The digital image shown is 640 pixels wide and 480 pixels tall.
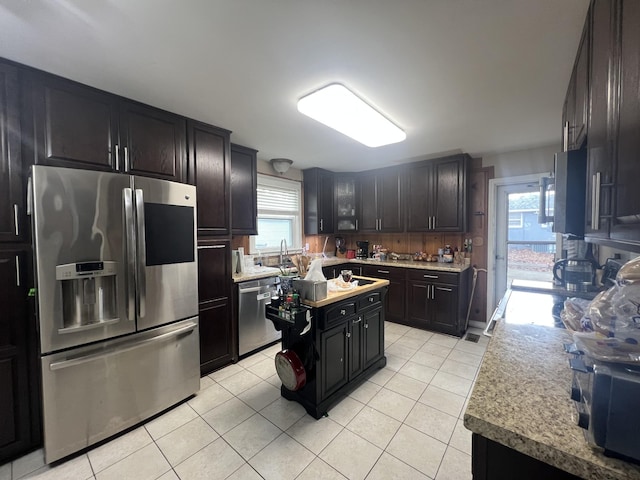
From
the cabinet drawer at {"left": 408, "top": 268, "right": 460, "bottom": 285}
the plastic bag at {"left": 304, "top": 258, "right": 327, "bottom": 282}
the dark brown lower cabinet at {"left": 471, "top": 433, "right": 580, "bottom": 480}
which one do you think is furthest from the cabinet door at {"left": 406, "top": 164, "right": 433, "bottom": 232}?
the dark brown lower cabinet at {"left": 471, "top": 433, "right": 580, "bottom": 480}

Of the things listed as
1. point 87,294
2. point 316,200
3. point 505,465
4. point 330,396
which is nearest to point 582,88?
point 505,465

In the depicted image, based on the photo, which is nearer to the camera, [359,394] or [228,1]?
[228,1]

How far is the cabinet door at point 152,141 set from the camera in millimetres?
2025

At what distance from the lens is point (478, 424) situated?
73 centimetres

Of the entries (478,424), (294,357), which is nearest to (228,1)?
(478,424)

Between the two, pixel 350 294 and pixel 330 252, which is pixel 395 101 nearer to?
pixel 350 294

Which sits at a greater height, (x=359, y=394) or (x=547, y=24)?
(x=547, y=24)

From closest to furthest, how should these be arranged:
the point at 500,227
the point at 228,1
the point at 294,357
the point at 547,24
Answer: the point at 228,1 < the point at 547,24 < the point at 294,357 < the point at 500,227

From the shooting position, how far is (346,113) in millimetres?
2188

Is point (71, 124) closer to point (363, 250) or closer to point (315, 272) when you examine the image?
point (315, 272)

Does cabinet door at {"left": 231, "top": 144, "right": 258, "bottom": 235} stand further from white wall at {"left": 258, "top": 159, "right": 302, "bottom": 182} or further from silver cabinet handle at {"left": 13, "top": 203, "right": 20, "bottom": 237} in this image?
silver cabinet handle at {"left": 13, "top": 203, "right": 20, "bottom": 237}

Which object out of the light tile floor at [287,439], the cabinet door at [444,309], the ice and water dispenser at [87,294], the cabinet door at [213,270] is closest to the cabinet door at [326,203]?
the cabinet door at [444,309]

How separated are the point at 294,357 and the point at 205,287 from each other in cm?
111

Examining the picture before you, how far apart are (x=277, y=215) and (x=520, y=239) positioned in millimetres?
3408
